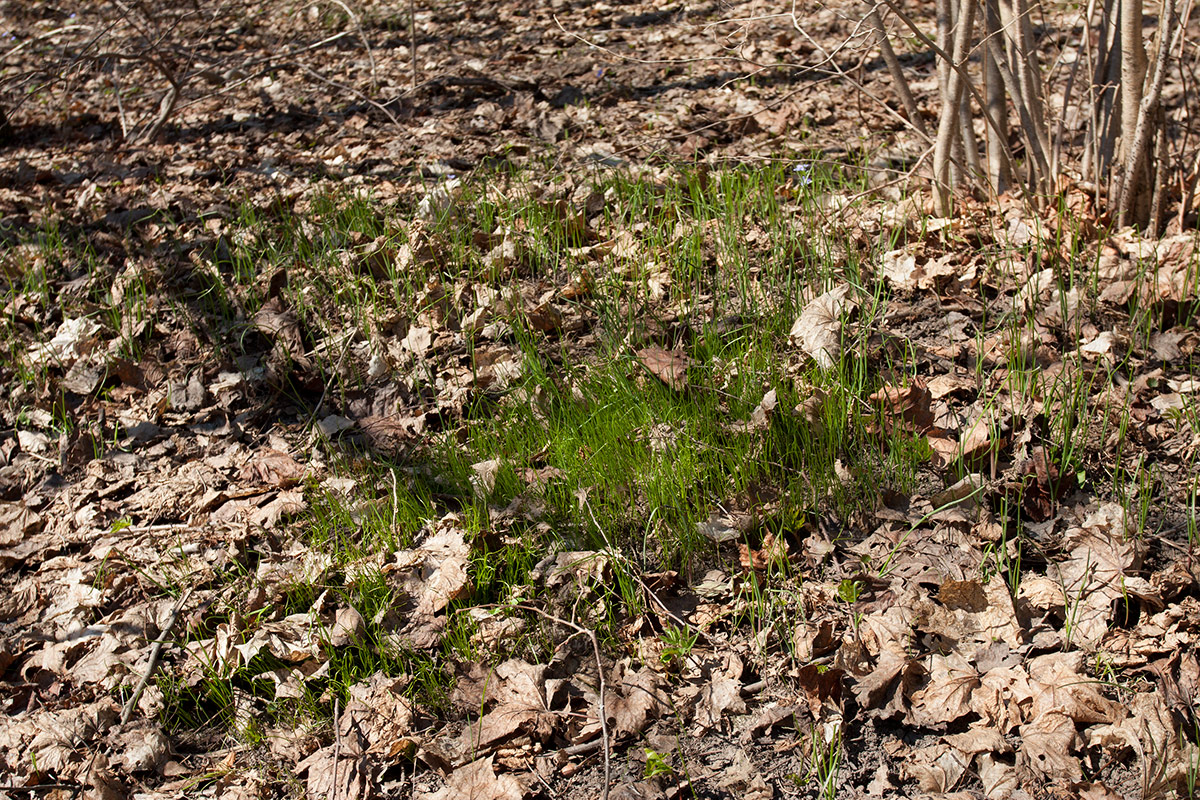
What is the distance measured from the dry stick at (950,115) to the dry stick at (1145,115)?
0.60 metres

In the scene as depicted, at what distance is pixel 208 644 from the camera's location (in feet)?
8.40

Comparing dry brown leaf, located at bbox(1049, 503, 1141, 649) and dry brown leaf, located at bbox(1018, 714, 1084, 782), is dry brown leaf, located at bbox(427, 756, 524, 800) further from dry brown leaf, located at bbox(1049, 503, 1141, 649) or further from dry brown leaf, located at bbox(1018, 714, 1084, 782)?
dry brown leaf, located at bbox(1049, 503, 1141, 649)

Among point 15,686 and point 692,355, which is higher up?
point 692,355

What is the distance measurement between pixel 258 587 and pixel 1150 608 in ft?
7.57

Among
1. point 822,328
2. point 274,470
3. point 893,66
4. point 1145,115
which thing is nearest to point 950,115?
point 893,66

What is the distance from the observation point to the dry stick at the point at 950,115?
3.28 m

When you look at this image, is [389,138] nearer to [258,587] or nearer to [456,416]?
[456,416]

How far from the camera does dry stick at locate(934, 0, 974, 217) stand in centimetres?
328

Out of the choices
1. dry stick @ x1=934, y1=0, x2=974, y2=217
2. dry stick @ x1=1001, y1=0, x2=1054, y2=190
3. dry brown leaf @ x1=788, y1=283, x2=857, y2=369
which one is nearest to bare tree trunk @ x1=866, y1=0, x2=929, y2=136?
dry stick @ x1=934, y1=0, x2=974, y2=217

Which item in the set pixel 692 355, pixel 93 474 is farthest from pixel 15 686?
pixel 692 355

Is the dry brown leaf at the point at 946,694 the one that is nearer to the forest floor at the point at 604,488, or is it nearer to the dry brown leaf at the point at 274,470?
Answer: the forest floor at the point at 604,488

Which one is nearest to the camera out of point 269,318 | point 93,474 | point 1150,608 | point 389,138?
point 1150,608

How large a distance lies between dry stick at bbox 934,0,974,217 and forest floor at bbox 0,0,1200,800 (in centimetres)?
21

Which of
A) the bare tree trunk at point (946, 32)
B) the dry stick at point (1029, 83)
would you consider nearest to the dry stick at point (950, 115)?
the bare tree trunk at point (946, 32)
